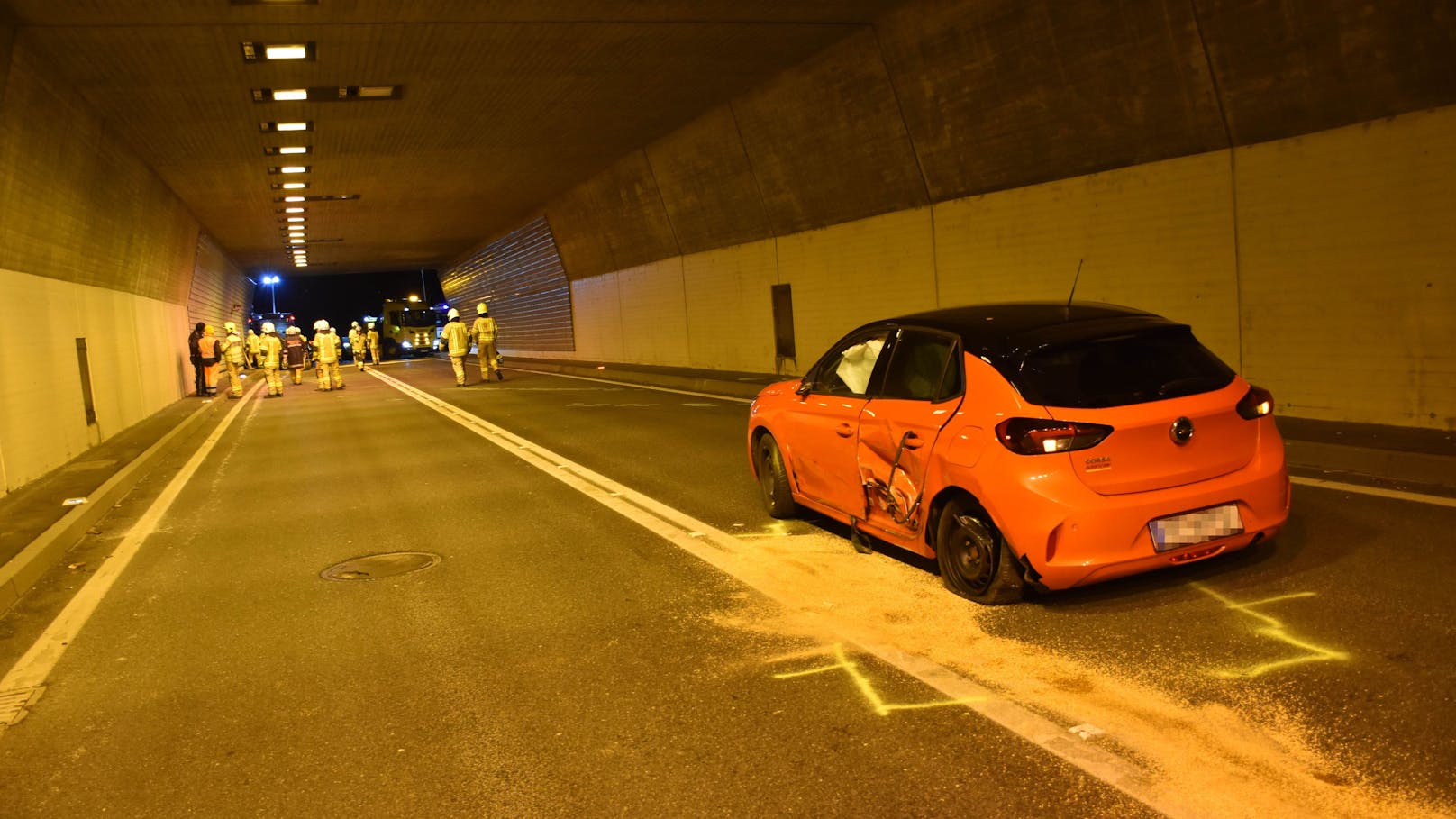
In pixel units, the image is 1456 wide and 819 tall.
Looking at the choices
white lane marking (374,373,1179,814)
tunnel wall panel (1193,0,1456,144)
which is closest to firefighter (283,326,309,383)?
white lane marking (374,373,1179,814)

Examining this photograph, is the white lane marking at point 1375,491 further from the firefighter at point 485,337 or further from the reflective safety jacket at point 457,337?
the reflective safety jacket at point 457,337

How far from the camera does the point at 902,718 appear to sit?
14.0ft

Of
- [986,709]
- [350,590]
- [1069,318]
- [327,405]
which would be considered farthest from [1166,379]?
[327,405]

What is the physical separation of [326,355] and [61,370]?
16035mm

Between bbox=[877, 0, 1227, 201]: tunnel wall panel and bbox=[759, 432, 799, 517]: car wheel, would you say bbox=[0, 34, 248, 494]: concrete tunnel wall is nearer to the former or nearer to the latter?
bbox=[759, 432, 799, 517]: car wheel

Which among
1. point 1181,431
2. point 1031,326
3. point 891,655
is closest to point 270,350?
point 1031,326

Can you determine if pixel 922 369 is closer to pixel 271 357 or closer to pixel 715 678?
pixel 715 678

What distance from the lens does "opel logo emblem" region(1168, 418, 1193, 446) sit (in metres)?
5.24

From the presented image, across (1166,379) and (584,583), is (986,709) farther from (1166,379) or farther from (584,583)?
(584,583)

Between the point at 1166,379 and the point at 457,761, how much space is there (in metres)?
3.81

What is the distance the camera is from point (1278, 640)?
4.82 metres

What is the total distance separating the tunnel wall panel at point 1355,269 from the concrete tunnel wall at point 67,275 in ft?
42.4

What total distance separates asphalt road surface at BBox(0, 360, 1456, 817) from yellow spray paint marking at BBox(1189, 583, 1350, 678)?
0.07 feet

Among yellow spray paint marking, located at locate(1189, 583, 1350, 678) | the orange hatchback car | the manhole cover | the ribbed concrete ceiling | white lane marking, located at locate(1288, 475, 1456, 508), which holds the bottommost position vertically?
white lane marking, located at locate(1288, 475, 1456, 508)
